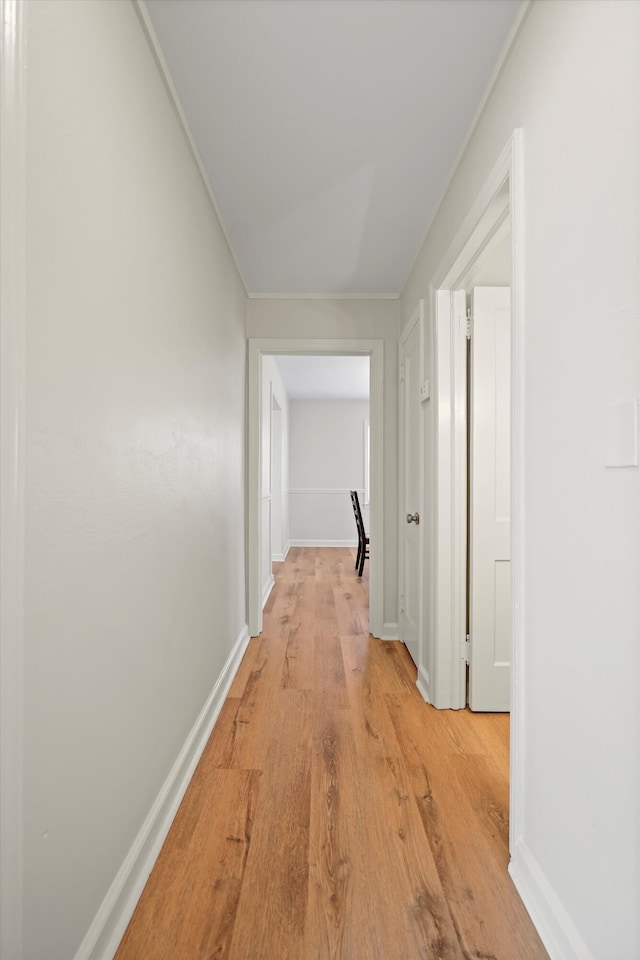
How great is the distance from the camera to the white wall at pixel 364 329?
345cm

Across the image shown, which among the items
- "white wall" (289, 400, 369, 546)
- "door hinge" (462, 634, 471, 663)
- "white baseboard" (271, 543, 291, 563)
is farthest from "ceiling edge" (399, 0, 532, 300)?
"white wall" (289, 400, 369, 546)

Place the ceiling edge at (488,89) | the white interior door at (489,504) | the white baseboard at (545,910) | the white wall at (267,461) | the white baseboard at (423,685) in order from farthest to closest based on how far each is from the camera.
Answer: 1. the white wall at (267,461)
2. the white baseboard at (423,685)
3. the white interior door at (489,504)
4. the ceiling edge at (488,89)
5. the white baseboard at (545,910)

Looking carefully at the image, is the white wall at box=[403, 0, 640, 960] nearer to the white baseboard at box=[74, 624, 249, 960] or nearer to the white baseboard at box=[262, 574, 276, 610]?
the white baseboard at box=[74, 624, 249, 960]

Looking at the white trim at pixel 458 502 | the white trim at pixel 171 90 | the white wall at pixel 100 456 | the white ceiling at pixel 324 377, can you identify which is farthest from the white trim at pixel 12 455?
the white ceiling at pixel 324 377

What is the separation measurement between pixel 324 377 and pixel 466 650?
15.5 feet

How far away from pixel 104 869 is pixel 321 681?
169cm

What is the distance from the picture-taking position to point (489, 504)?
2352 millimetres

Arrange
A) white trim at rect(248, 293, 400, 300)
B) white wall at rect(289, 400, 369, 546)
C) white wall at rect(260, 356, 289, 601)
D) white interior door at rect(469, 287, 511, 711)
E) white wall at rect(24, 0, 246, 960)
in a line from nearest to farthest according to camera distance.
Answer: white wall at rect(24, 0, 246, 960), white interior door at rect(469, 287, 511, 711), white trim at rect(248, 293, 400, 300), white wall at rect(260, 356, 289, 601), white wall at rect(289, 400, 369, 546)

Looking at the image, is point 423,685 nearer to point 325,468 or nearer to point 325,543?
point 325,543

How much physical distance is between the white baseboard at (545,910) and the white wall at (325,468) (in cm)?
697

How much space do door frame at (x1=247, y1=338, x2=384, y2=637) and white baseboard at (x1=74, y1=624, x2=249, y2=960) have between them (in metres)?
1.29

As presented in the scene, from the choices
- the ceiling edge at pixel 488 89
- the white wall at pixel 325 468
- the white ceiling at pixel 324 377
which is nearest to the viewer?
the ceiling edge at pixel 488 89

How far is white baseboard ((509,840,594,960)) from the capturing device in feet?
3.55

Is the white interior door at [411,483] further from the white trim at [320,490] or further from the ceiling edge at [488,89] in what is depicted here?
the white trim at [320,490]
